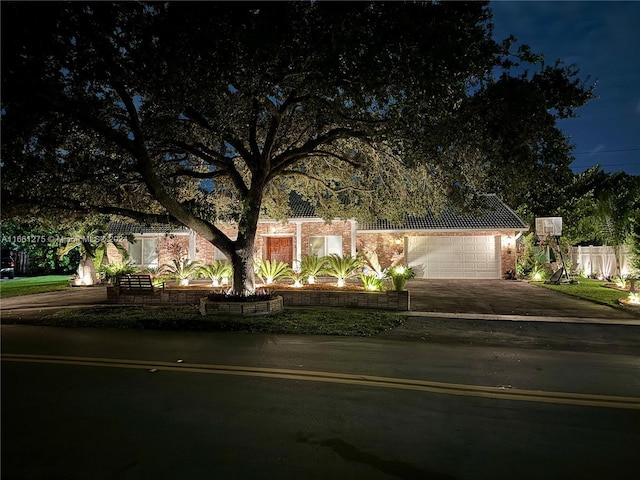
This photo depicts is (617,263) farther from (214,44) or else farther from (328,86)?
(214,44)

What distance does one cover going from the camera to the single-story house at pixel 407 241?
76.3 ft

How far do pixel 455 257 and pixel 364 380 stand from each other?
62.9 feet

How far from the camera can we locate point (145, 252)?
2650cm

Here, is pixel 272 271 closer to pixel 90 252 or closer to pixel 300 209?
pixel 300 209

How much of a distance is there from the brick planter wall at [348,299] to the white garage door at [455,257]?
36.0 feet

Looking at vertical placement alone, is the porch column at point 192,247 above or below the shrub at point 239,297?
above

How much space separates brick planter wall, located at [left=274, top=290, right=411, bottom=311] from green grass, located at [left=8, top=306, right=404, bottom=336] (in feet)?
2.68

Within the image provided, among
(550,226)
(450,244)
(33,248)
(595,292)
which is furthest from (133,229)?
(595,292)

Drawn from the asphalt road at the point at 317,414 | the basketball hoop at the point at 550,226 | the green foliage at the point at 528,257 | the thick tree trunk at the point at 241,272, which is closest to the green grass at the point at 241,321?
the thick tree trunk at the point at 241,272

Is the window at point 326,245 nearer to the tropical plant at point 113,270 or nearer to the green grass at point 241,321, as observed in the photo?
the tropical plant at point 113,270

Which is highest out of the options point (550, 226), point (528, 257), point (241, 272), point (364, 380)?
point (550, 226)

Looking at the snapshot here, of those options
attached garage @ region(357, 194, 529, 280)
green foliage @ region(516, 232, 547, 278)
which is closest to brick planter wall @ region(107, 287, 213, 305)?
attached garage @ region(357, 194, 529, 280)

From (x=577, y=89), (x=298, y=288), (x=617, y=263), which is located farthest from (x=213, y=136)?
(x=617, y=263)

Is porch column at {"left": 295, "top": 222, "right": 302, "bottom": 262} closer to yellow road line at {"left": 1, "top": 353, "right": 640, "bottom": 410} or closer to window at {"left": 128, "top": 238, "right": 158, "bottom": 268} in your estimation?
window at {"left": 128, "top": 238, "right": 158, "bottom": 268}
